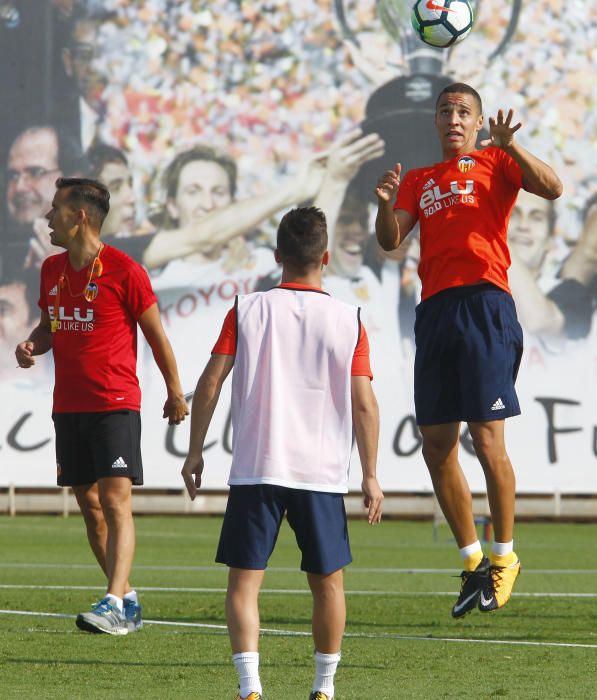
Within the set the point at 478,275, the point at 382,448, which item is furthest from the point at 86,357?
the point at 382,448

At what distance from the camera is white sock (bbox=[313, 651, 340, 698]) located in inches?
227

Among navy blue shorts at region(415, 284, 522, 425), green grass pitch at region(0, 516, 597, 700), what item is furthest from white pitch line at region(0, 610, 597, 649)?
navy blue shorts at region(415, 284, 522, 425)

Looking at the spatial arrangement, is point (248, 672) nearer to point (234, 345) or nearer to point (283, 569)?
point (234, 345)

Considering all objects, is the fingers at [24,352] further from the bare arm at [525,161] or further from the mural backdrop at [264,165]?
the mural backdrop at [264,165]

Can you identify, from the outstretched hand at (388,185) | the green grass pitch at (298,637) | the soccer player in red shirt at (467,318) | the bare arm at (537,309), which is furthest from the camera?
the bare arm at (537,309)

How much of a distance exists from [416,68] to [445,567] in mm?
16524

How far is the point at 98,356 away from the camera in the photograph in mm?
8391

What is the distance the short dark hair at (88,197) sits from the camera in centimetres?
850

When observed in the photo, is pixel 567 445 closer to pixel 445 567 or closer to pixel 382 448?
pixel 382 448

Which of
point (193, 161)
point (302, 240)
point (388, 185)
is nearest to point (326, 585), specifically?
point (302, 240)

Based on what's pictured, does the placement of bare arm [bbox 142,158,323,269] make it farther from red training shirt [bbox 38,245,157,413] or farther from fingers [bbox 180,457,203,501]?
fingers [bbox 180,457,203,501]

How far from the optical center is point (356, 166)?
95.2ft

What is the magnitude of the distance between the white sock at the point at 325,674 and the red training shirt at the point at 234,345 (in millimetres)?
1101

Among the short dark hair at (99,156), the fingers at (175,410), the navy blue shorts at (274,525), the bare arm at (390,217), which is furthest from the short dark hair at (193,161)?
the navy blue shorts at (274,525)
